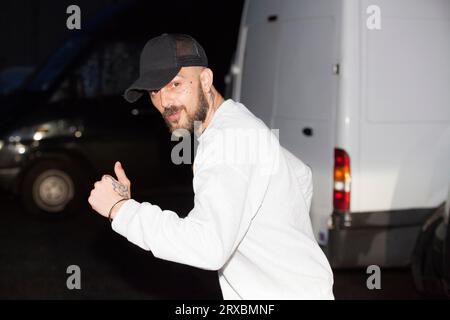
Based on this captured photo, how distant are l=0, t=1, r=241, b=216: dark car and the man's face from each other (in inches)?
246

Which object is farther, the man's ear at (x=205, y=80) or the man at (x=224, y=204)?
the man's ear at (x=205, y=80)

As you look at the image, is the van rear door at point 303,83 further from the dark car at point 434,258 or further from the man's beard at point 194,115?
the man's beard at point 194,115

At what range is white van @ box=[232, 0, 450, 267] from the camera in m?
5.57

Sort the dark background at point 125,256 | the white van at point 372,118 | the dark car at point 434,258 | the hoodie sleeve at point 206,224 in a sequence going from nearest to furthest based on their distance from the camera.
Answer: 1. the hoodie sleeve at point 206,224
2. the dark car at point 434,258
3. the white van at point 372,118
4. the dark background at point 125,256

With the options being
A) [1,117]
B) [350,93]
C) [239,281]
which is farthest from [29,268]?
[239,281]

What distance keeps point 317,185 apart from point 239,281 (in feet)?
11.1

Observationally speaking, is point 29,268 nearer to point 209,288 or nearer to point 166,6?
point 209,288

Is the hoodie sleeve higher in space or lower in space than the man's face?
lower

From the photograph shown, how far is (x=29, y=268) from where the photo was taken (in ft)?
22.9

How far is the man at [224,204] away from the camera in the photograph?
7.46ft

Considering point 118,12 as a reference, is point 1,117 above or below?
below

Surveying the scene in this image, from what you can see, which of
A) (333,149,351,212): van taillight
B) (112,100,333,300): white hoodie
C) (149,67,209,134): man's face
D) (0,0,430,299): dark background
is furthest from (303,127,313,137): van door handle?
(149,67,209,134): man's face

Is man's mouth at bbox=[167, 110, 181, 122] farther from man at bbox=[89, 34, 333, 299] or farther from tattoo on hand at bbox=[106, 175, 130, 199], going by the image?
tattoo on hand at bbox=[106, 175, 130, 199]

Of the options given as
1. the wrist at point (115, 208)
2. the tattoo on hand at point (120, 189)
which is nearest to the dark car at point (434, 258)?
the tattoo on hand at point (120, 189)
